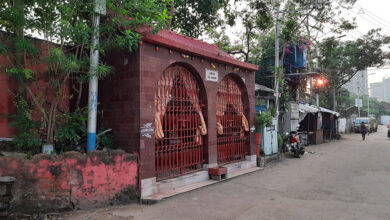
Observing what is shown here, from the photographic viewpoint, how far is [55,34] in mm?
5395

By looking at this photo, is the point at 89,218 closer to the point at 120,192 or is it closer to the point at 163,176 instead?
the point at 120,192

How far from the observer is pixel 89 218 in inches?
190

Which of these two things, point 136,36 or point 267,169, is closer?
point 136,36

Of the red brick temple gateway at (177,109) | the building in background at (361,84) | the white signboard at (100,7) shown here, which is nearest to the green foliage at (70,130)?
the red brick temple gateway at (177,109)

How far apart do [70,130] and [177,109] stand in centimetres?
272

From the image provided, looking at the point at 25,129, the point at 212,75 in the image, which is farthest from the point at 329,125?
the point at 25,129

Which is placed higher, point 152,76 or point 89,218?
point 152,76

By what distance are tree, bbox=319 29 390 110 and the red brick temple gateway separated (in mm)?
15276

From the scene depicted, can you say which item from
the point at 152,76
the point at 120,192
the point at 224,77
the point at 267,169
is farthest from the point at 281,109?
the point at 120,192

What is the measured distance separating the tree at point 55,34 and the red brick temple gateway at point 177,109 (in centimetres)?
58

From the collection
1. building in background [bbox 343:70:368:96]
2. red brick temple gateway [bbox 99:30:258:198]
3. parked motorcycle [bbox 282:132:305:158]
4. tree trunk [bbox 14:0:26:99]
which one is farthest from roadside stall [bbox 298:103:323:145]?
building in background [bbox 343:70:368:96]

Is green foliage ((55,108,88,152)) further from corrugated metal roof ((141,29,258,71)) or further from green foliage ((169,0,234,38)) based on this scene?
green foliage ((169,0,234,38))

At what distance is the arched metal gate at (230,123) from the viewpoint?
9.30 m

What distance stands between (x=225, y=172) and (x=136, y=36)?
15.7 feet
